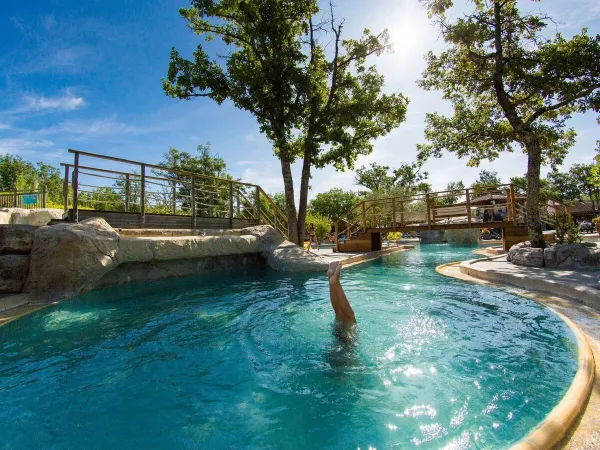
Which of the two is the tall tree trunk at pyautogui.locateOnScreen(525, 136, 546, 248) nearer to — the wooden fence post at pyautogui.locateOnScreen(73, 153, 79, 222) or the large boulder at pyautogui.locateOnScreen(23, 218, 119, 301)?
the large boulder at pyautogui.locateOnScreen(23, 218, 119, 301)

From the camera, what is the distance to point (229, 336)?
4113mm

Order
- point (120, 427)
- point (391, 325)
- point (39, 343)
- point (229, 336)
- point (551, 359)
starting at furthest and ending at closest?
point (391, 325) < point (229, 336) < point (39, 343) < point (551, 359) < point (120, 427)

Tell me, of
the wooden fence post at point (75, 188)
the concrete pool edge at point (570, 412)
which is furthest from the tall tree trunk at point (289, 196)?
the concrete pool edge at point (570, 412)

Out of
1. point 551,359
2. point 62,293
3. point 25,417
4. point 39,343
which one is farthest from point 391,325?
point 62,293

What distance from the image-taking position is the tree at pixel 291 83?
11.9 meters

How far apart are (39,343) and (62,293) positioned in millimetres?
2272

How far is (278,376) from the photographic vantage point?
3.02 meters

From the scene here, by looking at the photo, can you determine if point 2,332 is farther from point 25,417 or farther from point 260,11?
point 260,11

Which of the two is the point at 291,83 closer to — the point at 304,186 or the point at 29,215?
the point at 304,186

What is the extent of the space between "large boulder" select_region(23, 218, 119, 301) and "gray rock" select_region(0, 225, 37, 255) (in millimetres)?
138

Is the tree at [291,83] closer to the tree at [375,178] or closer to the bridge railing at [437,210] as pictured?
the bridge railing at [437,210]

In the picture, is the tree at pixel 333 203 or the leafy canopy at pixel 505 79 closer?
the leafy canopy at pixel 505 79

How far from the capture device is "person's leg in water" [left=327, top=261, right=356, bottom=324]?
3.96m

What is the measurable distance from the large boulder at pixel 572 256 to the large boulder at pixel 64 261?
10.3m
